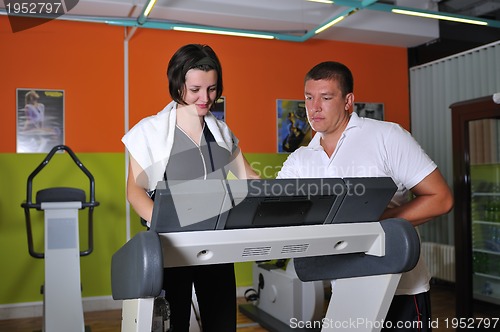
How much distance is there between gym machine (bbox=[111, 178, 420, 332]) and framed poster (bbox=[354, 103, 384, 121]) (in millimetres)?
1956

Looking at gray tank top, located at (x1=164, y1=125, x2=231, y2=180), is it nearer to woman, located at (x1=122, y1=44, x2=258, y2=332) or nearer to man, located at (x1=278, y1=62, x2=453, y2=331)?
woman, located at (x1=122, y1=44, x2=258, y2=332)

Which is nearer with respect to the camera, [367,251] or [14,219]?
[367,251]

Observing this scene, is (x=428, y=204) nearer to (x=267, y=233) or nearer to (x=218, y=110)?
(x=267, y=233)

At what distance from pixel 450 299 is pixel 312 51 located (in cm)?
282

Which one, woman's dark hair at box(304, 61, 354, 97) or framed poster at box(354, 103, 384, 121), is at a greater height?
framed poster at box(354, 103, 384, 121)

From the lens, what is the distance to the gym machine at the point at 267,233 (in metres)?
0.99

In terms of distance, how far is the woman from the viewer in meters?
1.38

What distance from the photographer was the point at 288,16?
3.04m

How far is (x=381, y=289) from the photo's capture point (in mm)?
1345

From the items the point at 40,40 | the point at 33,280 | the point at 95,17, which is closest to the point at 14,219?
the point at 33,280

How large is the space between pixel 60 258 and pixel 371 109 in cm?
232

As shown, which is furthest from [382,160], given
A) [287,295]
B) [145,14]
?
[287,295]

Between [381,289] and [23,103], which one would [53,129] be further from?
[381,289]

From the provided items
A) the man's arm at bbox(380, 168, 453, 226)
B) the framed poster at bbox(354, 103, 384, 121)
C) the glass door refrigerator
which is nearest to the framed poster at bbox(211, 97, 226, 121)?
the man's arm at bbox(380, 168, 453, 226)
